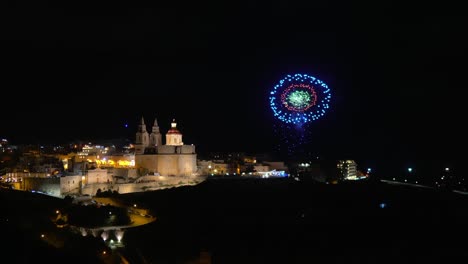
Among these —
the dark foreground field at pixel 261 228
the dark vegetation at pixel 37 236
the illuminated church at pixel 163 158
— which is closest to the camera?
the dark vegetation at pixel 37 236

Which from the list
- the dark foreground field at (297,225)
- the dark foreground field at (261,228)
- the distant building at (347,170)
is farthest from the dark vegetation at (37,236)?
the distant building at (347,170)

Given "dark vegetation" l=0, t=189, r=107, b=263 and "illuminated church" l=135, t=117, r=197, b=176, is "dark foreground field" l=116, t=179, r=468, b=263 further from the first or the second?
"illuminated church" l=135, t=117, r=197, b=176

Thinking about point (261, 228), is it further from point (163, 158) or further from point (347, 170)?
point (347, 170)

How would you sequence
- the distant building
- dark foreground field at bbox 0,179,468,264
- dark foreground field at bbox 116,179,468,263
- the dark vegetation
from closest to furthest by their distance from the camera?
1. the dark vegetation
2. dark foreground field at bbox 0,179,468,264
3. dark foreground field at bbox 116,179,468,263
4. the distant building

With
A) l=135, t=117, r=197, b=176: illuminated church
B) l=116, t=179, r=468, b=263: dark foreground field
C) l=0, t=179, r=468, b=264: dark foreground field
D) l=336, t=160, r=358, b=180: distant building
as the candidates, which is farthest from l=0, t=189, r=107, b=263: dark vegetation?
l=336, t=160, r=358, b=180: distant building

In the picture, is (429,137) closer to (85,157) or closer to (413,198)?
(413,198)

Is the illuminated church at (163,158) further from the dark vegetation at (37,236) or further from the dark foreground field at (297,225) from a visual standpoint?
the dark vegetation at (37,236)

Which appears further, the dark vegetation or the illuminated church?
the illuminated church

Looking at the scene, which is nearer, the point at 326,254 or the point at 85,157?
the point at 326,254

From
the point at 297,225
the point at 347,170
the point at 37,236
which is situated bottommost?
the point at 297,225

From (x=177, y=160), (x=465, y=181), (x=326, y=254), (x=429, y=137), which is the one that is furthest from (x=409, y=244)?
(x=429, y=137)

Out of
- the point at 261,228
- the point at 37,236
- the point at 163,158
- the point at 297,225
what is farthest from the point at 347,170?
the point at 37,236
